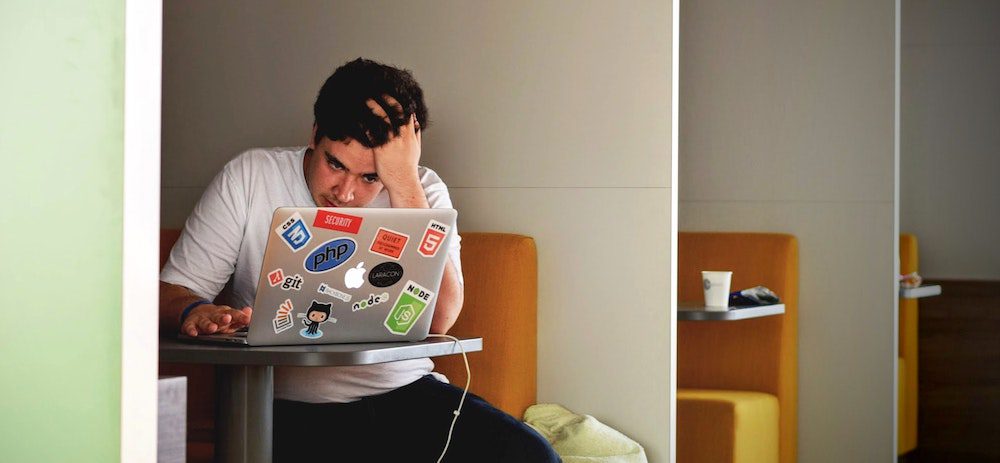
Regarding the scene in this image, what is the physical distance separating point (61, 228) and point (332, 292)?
0.96 m

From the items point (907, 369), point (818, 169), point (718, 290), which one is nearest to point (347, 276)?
point (718, 290)

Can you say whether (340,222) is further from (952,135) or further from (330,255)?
(952,135)

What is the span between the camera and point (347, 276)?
1911 millimetres

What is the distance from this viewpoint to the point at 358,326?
6.39ft

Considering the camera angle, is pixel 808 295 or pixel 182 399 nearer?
pixel 182 399

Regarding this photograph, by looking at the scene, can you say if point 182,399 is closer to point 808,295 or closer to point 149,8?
point 149,8

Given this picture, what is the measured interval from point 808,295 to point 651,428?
137 centimetres

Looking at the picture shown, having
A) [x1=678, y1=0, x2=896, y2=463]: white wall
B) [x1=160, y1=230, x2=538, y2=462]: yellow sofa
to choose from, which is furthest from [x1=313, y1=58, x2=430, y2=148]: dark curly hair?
[x1=678, y1=0, x2=896, y2=463]: white wall

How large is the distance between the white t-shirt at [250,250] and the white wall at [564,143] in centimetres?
57

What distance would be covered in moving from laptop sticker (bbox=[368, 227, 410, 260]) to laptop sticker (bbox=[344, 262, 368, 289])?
36mm

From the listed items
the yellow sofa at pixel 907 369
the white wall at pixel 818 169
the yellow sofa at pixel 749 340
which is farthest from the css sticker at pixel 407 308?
the yellow sofa at pixel 907 369

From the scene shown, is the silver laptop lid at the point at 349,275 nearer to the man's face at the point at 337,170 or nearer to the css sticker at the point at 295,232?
the css sticker at the point at 295,232

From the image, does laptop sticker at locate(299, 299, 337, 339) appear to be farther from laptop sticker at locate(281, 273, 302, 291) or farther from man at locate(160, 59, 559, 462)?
man at locate(160, 59, 559, 462)

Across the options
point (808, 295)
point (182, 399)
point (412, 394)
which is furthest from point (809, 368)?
point (182, 399)
